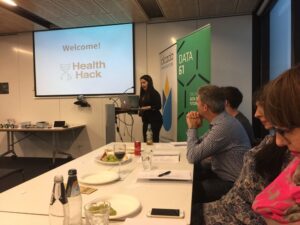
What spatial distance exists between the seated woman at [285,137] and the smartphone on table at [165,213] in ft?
1.06

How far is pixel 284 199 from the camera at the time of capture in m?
0.85

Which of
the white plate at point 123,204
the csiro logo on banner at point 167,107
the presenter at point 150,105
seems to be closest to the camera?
the white plate at point 123,204

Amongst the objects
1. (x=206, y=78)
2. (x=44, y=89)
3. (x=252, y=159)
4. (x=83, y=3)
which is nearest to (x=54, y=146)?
(x=44, y=89)

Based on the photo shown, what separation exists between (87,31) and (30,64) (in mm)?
1369

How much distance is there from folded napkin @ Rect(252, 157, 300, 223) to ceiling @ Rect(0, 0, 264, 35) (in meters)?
3.58

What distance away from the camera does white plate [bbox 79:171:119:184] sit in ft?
5.01

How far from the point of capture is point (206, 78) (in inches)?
133

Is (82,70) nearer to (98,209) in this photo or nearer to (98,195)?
(98,195)

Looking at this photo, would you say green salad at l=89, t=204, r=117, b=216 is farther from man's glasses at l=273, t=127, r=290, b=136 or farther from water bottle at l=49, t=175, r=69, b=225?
man's glasses at l=273, t=127, r=290, b=136

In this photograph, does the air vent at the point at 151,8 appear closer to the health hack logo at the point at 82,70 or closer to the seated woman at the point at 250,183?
the health hack logo at the point at 82,70

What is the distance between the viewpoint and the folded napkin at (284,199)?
0.82 metres

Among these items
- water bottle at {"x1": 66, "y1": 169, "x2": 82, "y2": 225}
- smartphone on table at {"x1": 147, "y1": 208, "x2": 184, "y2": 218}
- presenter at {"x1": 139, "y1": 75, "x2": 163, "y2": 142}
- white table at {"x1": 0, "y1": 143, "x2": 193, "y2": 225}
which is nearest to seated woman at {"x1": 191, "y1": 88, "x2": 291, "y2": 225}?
white table at {"x1": 0, "y1": 143, "x2": 193, "y2": 225}

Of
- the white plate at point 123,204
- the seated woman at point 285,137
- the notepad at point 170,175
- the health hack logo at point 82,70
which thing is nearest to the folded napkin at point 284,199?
the seated woman at point 285,137

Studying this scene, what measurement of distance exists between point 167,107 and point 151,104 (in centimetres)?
36
